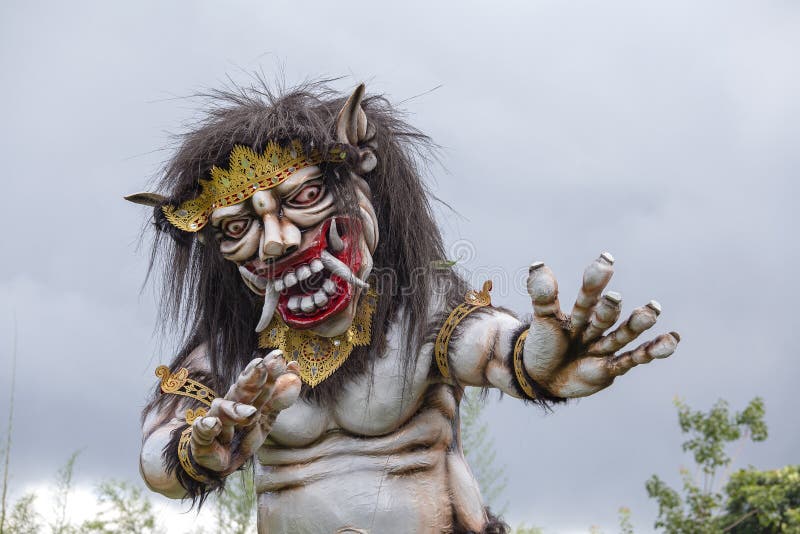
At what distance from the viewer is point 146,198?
4012 millimetres

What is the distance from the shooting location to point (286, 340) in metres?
3.85

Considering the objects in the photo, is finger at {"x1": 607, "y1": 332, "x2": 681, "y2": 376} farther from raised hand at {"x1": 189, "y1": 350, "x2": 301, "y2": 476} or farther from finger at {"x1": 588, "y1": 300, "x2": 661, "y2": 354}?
raised hand at {"x1": 189, "y1": 350, "x2": 301, "y2": 476}

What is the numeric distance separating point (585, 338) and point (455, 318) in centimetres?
65

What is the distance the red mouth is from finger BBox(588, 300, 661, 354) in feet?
2.73

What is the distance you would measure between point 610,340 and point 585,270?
207mm

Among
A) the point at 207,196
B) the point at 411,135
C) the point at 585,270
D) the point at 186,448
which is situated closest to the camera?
the point at 585,270

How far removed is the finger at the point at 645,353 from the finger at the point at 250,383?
0.88 meters

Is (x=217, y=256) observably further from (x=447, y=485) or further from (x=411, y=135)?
(x=447, y=485)

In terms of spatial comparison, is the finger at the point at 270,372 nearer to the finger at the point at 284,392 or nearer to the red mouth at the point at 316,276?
the finger at the point at 284,392

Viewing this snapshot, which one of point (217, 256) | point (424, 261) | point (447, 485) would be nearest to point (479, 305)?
point (424, 261)

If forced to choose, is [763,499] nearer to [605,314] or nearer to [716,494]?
[716,494]

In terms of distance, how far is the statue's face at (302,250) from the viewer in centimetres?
367

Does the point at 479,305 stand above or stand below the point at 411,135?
below

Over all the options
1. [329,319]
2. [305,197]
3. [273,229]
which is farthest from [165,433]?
[305,197]
